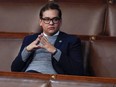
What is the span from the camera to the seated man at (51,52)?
1123 mm

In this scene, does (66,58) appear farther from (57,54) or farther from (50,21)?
(50,21)

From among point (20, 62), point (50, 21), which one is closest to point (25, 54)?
point (20, 62)

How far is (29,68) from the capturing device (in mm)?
1163

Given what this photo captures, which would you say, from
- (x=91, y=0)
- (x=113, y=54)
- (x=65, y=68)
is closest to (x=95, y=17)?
(x=91, y=0)


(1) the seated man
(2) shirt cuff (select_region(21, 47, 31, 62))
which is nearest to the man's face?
(1) the seated man

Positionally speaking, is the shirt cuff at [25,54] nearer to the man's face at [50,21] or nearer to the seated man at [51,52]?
the seated man at [51,52]

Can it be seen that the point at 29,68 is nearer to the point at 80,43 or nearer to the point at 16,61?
the point at 16,61

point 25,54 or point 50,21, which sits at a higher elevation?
point 50,21

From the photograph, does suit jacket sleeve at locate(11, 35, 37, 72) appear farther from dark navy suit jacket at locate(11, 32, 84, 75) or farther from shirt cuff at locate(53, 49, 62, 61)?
shirt cuff at locate(53, 49, 62, 61)

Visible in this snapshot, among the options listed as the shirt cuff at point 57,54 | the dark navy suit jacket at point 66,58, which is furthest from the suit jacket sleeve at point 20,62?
the shirt cuff at point 57,54

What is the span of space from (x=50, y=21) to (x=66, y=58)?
156 mm

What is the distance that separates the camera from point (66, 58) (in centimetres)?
113

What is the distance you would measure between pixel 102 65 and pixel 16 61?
0.35 metres

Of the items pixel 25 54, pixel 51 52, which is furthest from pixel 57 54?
pixel 25 54
